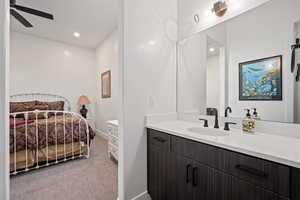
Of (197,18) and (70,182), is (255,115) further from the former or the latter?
(70,182)

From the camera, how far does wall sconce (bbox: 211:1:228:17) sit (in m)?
1.45

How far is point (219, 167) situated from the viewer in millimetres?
939

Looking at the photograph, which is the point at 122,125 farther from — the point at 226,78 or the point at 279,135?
the point at 279,135

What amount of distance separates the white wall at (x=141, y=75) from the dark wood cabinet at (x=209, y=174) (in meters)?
0.17

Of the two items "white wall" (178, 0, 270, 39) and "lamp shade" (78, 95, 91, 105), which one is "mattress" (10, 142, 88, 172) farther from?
"white wall" (178, 0, 270, 39)

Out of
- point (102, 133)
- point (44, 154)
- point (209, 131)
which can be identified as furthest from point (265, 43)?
point (102, 133)

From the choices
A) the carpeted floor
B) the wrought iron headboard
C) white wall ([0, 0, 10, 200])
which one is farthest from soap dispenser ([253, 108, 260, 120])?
the wrought iron headboard

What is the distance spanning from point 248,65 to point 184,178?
1199 millimetres

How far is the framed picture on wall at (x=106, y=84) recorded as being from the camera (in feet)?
12.3

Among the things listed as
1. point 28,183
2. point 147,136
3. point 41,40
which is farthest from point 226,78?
point 41,40

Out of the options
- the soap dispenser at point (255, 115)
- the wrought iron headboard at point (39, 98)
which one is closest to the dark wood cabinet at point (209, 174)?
the soap dispenser at point (255, 115)

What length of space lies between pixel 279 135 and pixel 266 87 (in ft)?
1.33

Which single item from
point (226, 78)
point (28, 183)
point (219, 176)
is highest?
point (226, 78)

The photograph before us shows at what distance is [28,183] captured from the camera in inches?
74.9
